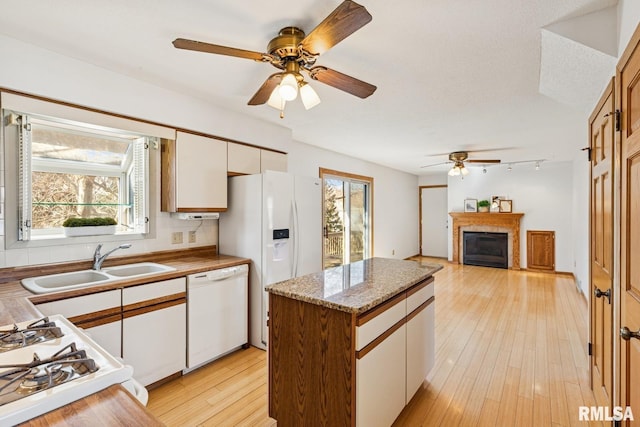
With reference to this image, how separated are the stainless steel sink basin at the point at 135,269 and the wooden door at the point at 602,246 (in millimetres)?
2977

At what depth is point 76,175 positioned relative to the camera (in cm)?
250

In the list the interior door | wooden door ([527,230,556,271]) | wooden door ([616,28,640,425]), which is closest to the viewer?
wooden door ([616,28,640,425])

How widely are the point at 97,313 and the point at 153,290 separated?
1.19ft

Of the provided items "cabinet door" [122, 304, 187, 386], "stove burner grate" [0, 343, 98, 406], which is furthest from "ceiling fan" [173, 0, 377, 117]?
"cabinet door" [122, 304, 187, 386]

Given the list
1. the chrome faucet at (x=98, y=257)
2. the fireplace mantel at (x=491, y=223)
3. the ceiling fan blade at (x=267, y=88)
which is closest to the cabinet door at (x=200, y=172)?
the chrome faucet at (x=98, y=257)

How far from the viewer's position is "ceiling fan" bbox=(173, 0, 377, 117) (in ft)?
4.50

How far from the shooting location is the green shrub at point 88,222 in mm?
2361

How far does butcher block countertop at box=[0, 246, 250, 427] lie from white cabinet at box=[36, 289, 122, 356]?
0.04 metres

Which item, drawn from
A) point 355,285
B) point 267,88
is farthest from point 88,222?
point 355,285

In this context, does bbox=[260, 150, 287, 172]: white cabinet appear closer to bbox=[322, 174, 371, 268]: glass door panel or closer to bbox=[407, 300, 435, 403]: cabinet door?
bbox=[322, 174, 371, 268]: glass door panel

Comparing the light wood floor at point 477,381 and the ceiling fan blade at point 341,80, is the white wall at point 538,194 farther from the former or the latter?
the ceiling fan blade at point 341,80

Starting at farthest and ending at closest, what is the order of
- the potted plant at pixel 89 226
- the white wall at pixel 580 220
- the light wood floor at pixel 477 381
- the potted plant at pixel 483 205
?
the potted plant at pixel 483 205 < the white wall at pixel 580 220 < the potted plant at pixel 89 226 < the light wood floor at pixel 477 381

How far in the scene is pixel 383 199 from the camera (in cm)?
692

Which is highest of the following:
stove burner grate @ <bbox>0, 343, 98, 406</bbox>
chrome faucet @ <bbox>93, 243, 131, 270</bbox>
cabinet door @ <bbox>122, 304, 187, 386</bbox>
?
chrome faucet @ <bbox>93, 243, 131, 270</bbox>
